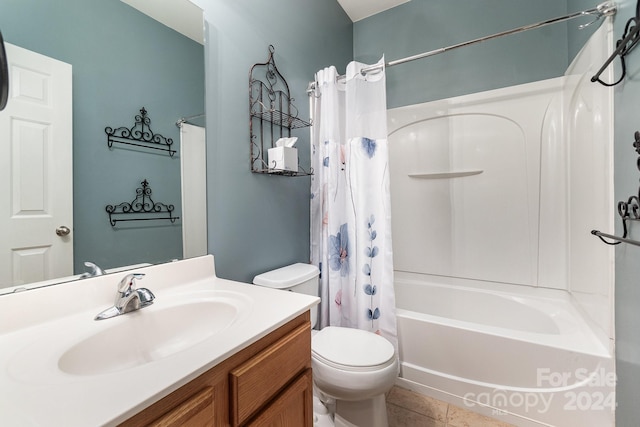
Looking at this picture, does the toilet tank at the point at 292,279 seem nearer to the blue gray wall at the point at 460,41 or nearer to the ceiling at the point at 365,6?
the blue gray wall at the point at 460,41

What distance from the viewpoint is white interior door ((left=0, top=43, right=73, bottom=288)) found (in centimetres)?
76

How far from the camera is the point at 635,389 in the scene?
1.12m

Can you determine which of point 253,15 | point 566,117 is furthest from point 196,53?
point 566,117

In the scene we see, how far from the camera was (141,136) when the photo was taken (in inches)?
40.7

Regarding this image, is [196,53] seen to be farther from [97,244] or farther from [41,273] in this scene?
[41,273]

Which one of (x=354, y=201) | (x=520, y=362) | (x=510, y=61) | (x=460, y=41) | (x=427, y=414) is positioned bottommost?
(x=427, y=414)

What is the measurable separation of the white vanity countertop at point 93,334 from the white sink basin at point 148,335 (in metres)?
0.01

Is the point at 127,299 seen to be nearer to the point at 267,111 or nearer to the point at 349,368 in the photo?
the point at 349,368

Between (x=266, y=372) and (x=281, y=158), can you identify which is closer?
(x=266, y=372)

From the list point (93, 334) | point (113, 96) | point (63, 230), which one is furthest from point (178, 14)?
point (93, 334)

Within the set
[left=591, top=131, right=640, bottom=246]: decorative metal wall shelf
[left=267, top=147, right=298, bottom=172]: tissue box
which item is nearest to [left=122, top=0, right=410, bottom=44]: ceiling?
[left=267, top=147, right=298, bottom=172]: tissue box

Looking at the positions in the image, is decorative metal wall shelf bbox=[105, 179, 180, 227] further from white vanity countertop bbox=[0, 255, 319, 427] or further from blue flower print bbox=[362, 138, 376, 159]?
blue flower print bbox=[362, 138, 376, 159]

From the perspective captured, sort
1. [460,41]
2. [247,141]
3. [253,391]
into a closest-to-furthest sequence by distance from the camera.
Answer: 1. [253,391]
2. [247,141]
3. [460,41]

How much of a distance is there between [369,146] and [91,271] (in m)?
1.44
